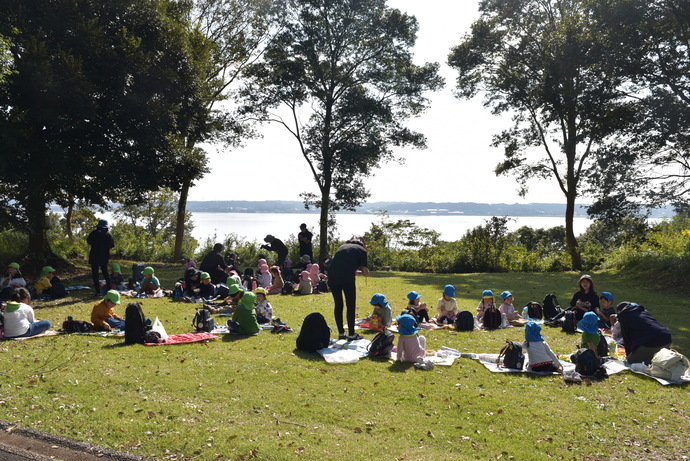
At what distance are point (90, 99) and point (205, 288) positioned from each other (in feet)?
24.1

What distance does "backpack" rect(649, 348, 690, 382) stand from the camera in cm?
805

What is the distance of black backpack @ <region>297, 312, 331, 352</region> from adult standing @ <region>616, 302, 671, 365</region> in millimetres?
5660

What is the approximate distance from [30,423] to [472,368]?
22.1 ft

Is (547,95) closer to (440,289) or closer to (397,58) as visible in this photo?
(397,58)

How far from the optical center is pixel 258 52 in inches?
1120

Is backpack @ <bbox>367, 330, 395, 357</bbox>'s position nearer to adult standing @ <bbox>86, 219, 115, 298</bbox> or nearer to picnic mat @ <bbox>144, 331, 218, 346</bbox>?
picnic mat @ <bbox>144, 331, 218, 346</bbox>

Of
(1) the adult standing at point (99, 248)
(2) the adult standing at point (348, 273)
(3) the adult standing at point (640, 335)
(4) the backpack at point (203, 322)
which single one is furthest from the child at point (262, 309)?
(3) the adult standing at point (640, 335)

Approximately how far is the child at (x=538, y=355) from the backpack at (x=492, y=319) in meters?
3.54

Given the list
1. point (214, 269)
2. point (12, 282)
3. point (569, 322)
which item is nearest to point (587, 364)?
point (569, 322)

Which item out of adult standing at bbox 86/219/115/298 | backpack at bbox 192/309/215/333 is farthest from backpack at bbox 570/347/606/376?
adult standing at bbox 86/219/115/298

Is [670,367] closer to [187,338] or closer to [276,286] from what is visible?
[187,338]

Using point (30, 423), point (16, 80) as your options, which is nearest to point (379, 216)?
point (16, 80)

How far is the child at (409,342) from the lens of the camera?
9.13 meters

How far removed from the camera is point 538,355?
8562 mm
